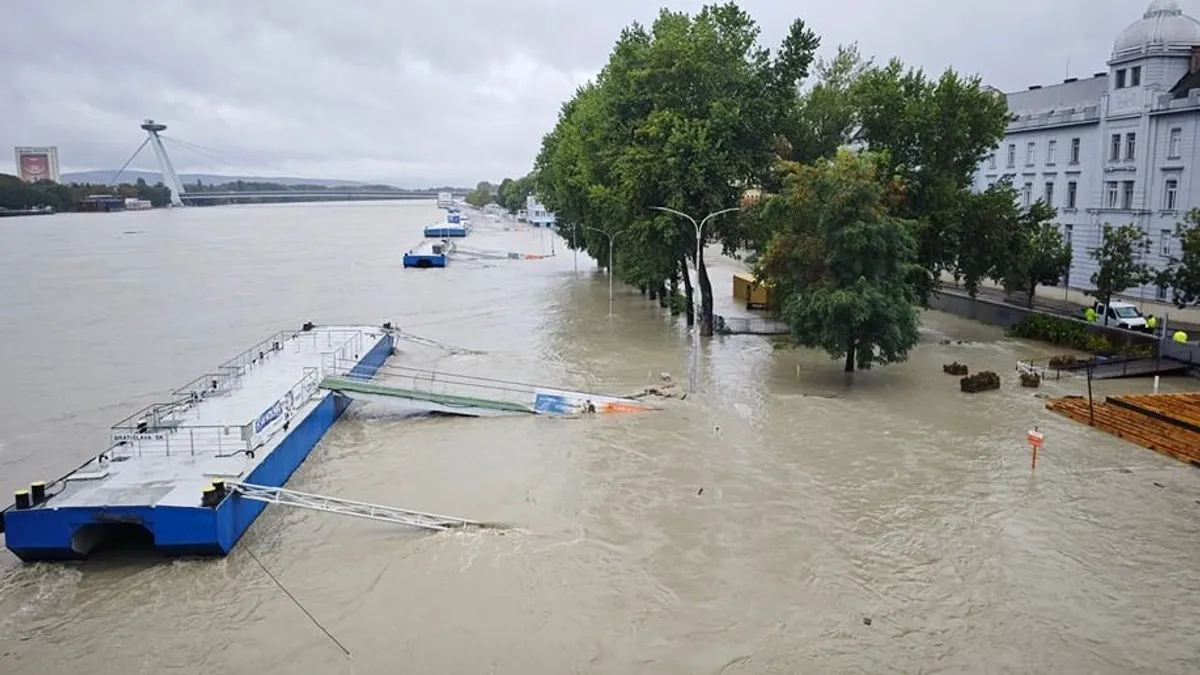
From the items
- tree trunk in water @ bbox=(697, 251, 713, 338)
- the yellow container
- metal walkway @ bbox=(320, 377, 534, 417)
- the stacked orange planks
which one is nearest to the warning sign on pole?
the stacked orange planks

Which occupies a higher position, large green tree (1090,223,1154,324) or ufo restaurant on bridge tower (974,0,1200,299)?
ufo restaurant on bridge tower (974,0,1200,299)

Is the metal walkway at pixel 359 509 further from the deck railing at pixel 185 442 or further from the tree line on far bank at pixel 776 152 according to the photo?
the tree line on far bank at pixel 776 152

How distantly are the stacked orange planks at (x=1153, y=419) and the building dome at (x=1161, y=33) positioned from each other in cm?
2469

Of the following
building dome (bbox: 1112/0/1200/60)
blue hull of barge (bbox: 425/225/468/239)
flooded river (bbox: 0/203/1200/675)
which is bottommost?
flooded river (bbox: 0/203/1200/675)

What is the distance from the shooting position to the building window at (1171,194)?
1644 inches

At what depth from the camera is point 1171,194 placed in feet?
139

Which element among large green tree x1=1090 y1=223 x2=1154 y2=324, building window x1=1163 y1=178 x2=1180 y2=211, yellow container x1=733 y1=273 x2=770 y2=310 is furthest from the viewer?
yellow container x1=733 y1=273 x2=770 y2=310

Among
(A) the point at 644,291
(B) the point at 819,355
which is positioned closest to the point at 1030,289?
(B) the point at 819,355

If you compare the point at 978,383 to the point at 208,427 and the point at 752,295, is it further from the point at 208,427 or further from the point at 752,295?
the point at 208,427

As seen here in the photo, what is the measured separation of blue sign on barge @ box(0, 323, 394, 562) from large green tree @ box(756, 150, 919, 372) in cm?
1546

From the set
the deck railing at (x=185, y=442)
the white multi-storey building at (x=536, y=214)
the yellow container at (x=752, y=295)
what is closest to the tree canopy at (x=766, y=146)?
the yellow container at (x=752, y=295)

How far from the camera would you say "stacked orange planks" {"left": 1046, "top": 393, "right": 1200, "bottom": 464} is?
2245cm

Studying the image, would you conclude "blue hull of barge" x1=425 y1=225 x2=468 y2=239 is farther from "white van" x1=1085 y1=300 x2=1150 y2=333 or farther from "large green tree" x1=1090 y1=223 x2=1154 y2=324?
"large green tree" x1=1090 y1=223 x2=1154 y2=324

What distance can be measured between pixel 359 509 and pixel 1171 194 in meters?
41.2
